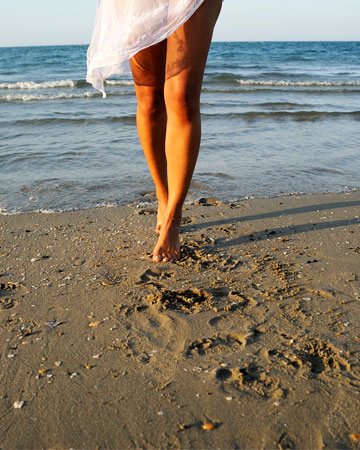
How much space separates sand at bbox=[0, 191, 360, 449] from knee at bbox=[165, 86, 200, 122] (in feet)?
2.21

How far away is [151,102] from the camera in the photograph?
8.60 ft

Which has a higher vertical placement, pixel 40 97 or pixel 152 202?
pixel 152 202

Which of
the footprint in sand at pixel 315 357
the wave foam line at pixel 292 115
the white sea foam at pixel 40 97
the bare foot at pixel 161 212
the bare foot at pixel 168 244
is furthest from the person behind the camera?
the white sea foam at pixel 40 97

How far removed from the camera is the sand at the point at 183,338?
1366 mm

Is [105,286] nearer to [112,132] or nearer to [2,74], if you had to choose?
[112,132]

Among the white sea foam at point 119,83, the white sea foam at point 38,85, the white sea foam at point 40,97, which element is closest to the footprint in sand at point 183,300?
the white sea foam at point 40,97

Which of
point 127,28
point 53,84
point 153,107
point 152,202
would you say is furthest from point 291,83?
point 127,28

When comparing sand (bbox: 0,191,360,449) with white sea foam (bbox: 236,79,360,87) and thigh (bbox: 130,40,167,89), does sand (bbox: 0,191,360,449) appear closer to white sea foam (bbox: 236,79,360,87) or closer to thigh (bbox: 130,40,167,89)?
thigh (bbox: 130,40,167,89)

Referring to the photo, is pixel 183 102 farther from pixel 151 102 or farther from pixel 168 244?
pixel 168 244

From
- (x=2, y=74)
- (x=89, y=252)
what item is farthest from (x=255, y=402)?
(x=2, y=74)

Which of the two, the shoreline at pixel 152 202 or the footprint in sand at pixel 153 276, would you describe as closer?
the footprint in sand at pixel 153 276

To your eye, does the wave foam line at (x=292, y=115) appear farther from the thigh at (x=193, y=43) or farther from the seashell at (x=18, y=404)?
the seashell at (x=18, y=404)

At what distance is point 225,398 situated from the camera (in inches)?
57.6

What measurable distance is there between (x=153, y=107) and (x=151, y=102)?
3 centimetres
